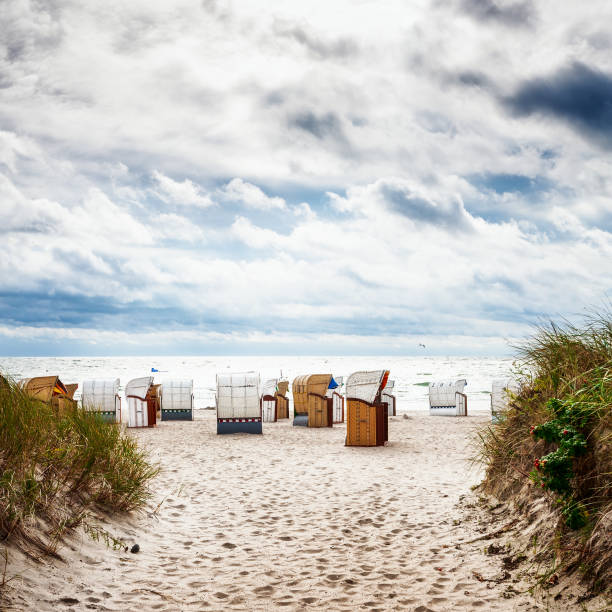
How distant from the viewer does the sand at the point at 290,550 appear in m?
4.51

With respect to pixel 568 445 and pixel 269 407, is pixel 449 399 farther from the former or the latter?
pixel 568 445

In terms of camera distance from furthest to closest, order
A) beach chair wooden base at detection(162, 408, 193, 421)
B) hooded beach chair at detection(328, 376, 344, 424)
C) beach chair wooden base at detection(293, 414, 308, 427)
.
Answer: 1. beach chair wooden base at detection(162, 408, 193, 421)
2. hooded beach chair at detection(328, 376, 344, 424)
3. beach chair wooden base at detection(293, 414, 308, 427)

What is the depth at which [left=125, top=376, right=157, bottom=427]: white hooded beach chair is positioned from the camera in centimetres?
2005

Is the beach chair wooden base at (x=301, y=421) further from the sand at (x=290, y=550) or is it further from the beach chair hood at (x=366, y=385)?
the sand at (x=290, y=550)

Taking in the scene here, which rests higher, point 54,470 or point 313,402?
point 54,470

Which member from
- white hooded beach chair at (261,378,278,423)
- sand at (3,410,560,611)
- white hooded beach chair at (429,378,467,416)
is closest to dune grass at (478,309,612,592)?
sand at (3,410,560,611)

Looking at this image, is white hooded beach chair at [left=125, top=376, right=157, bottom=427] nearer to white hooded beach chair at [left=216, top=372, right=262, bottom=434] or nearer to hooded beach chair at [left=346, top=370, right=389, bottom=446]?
white hooded beach chair at [left=216, top=372, right=262, bottom=434]

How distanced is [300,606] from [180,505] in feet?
12.9

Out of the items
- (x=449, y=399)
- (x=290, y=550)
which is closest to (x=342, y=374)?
(x=449, y=399)

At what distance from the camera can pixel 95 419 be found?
705 centimetres

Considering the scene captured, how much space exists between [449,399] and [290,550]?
22.9 m

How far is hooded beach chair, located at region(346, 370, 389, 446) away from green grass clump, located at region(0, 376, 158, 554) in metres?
7.99

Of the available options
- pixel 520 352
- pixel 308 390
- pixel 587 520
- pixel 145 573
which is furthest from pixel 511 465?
pixel 308 390

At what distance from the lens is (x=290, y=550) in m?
6.01
